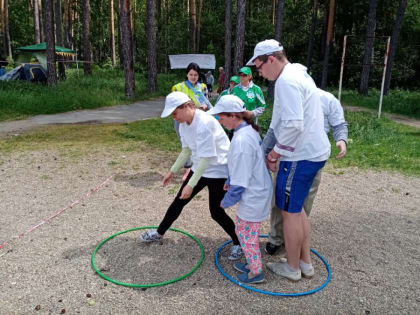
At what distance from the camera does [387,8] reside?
3034 cm

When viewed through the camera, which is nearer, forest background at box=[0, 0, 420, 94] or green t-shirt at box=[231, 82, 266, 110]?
green t-shirt at box=[231, 82, 266, 110]

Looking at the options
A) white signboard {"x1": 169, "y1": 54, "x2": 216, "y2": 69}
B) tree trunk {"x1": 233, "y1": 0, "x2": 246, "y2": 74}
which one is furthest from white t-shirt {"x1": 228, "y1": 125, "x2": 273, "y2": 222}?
white signboard {"x1": 169, "y1": 54, "x2": 216, "y2": 69}

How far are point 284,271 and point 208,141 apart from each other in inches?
58.9

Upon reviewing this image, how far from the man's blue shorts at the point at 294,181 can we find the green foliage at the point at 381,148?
16.0 feet

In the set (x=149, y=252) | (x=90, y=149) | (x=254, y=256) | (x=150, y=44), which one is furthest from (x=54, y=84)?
(x=254, y=256)

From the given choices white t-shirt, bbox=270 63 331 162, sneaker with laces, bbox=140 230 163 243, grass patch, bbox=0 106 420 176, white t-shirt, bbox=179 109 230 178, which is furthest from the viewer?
grass patch, bbox=0 106 420 176

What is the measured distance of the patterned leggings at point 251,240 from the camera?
10.5 feet

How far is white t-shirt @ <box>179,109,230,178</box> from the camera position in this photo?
3289 millimetres

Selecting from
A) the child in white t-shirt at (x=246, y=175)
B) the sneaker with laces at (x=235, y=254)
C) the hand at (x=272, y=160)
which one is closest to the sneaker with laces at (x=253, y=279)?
the child in white t-shirt at (x=246, y=175)

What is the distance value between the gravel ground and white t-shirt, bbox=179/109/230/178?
3.47 feet

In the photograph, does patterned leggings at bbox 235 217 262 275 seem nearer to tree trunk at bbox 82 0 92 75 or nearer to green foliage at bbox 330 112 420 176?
green foliage at bbox 330 112 420 176

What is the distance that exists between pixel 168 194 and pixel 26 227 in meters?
2.14

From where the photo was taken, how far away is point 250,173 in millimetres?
2990

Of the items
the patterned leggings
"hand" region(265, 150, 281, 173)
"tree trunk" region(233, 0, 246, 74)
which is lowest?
the patterned leggings
